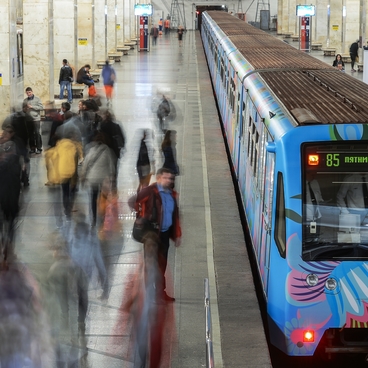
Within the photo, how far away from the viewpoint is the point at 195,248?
504 inches

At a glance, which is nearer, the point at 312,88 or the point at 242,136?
the point at 312,88

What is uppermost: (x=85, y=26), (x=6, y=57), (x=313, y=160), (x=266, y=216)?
(x=85, y=26)

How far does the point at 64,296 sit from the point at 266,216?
2.53 meters

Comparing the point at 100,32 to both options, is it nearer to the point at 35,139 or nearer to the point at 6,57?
the point at 6,57

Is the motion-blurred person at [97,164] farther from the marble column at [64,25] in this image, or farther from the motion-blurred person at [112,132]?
the marble column at [64,25]

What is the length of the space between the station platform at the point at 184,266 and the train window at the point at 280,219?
1.04 metres

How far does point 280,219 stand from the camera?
8.58 meters

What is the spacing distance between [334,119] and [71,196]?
6281mm

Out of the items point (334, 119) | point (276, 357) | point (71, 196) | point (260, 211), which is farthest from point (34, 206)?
point (334, 119)

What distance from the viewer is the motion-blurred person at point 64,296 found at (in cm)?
803

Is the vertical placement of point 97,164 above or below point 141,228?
above

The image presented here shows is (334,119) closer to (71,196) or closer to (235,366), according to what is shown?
(235,366)

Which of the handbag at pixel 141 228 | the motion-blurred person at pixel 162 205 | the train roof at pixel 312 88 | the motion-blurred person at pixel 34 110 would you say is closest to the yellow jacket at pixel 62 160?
the train roof at pixel 312 88

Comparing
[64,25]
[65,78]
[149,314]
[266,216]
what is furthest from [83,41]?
[149,314]
